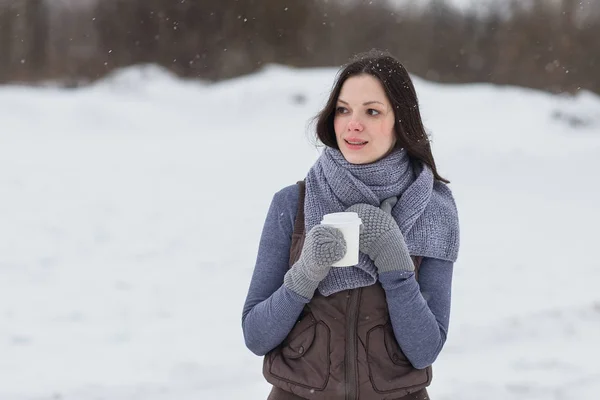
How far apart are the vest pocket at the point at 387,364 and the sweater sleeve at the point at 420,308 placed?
26 millimetres

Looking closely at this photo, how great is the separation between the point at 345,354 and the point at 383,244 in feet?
1.05

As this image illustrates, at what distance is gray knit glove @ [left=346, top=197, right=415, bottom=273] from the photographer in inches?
81.0

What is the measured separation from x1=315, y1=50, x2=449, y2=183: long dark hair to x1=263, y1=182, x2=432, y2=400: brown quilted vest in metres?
0.40

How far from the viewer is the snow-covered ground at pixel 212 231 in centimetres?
500

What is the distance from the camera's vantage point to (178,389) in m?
4.65

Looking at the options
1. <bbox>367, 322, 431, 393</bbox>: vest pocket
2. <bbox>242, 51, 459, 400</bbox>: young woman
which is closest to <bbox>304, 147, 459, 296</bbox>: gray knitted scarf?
<bbox>242, 51, 459, 400</bbox>: young woman

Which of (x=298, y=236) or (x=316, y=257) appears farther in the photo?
(x=298, y=236)

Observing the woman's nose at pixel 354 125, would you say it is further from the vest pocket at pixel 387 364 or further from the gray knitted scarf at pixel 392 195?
the vest pocket at pixel 387 364

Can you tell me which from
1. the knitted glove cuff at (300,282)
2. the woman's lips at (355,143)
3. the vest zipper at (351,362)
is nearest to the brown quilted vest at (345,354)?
the vest zipper at (351,362)

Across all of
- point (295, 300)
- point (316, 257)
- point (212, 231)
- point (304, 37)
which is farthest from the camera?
point (304, 37)

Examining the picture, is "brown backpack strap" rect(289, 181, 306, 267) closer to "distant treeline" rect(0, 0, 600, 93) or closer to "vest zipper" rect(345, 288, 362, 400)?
"vest zipper" rect(345, 288, 362, 400)

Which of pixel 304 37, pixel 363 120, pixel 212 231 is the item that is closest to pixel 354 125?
pixel 363 120

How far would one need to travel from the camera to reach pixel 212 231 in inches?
347

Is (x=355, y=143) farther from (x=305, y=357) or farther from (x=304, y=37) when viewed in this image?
(x=304, y=37)
